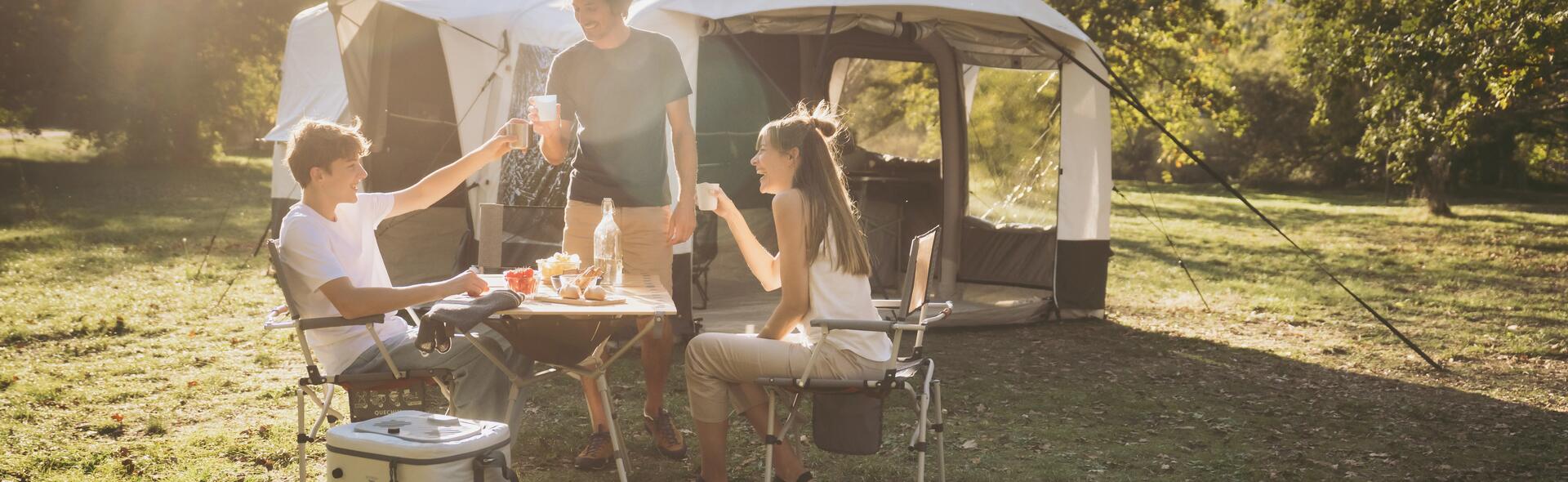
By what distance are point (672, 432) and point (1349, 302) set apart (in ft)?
21.2

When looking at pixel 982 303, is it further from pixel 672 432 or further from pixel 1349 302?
pixel 672 432

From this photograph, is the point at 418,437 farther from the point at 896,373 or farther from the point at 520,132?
the point at 896,373

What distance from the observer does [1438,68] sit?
11.1 meters

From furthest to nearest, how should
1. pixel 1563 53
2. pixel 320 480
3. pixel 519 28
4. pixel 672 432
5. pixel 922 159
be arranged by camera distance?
pixel 1563 53
pixel 922 159
pixel 519 28
pixel 672 432
pixel 320 480

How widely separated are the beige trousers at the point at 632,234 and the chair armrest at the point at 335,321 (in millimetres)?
1003

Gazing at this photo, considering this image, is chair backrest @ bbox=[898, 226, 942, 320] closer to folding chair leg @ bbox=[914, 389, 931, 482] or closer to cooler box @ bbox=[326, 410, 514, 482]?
folding chair leg @ bbox=[914, 389, 931, 482]

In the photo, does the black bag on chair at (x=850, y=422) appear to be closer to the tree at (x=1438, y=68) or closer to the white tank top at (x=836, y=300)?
the white tank top at (x=836, y=300)

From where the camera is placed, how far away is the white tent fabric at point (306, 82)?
28.9 ft

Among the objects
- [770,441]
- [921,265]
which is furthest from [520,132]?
[921,265]

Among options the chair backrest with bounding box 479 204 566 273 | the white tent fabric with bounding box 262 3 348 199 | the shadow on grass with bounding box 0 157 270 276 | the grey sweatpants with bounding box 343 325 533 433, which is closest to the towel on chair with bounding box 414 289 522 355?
the grey sweatpants with bounding box 343 325 533 433

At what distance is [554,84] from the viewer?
3973mm

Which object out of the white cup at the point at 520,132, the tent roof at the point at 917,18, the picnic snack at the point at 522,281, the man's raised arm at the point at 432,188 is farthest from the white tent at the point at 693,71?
the picnic snack at the point at 522,281

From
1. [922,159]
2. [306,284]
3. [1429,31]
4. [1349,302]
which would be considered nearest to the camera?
[306,284]

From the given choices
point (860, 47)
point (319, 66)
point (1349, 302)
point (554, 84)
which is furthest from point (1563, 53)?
→ point (319, 66)
